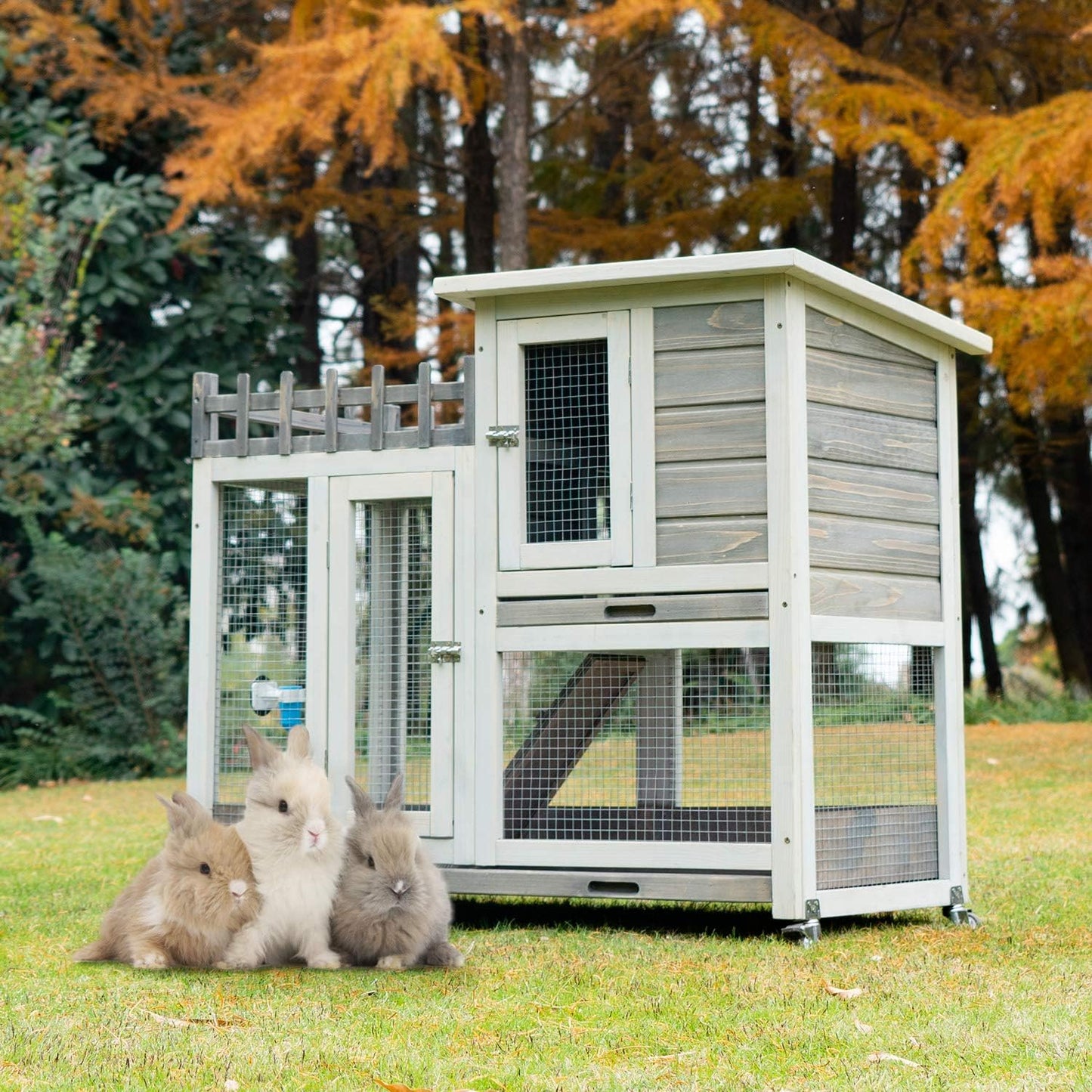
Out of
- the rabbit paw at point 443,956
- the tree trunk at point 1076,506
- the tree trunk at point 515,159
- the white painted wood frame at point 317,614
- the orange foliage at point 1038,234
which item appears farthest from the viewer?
the tree trunk at point 1076,506

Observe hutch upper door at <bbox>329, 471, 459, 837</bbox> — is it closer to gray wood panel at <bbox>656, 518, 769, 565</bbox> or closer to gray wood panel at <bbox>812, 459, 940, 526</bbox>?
gray wood panel at <bbox>656, 518, 769, 565</bbox>

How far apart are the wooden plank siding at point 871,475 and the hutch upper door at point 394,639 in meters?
1.32

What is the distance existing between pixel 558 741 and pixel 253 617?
1268 mm

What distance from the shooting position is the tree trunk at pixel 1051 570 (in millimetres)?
15578

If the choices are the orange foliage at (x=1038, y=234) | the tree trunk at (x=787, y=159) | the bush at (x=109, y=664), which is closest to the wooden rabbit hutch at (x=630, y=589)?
the orange foliage at (x=1038, y=234)

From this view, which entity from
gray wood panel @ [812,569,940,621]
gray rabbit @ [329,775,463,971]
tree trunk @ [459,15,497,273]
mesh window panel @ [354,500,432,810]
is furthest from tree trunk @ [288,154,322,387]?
gray rabbit @ [329,775,463,971]

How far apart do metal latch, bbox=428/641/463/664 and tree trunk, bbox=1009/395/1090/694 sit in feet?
37.2

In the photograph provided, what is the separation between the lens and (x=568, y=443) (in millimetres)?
5406

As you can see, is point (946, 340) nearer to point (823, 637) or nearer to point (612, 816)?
point (823, 637)

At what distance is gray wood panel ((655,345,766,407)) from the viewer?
507 cm

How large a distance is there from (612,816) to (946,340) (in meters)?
2.20

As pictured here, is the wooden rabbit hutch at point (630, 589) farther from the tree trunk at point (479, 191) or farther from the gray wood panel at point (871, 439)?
the tree trunk at point (479, 191)

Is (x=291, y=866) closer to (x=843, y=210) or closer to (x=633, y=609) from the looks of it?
(x=633, y=609)

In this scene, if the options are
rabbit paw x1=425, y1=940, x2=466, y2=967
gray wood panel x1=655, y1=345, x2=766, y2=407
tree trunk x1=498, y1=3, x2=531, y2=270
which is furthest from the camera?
tree trunk x1=498, y1=3, x2=531, y2=270
